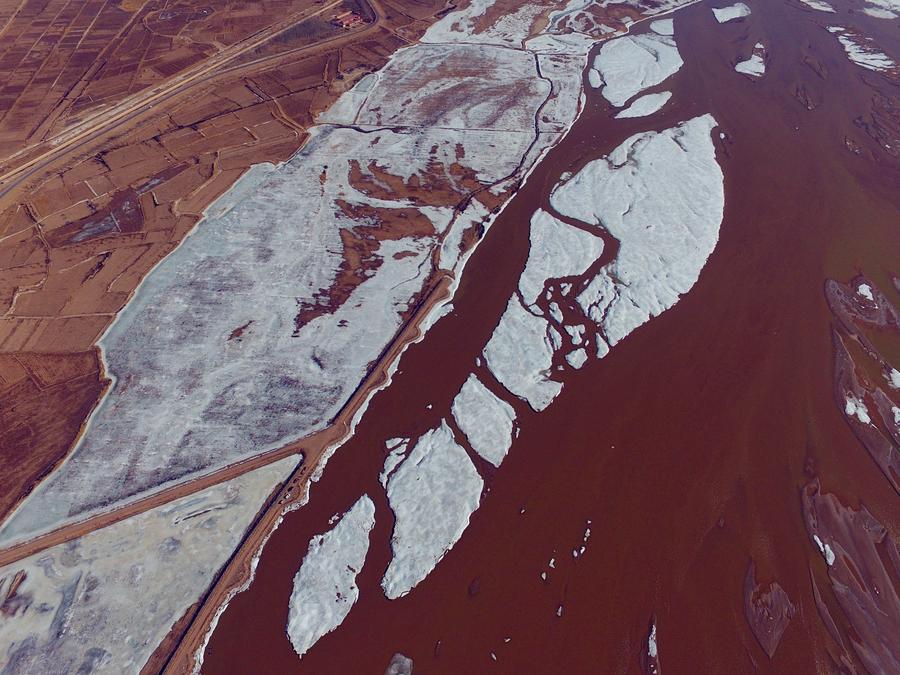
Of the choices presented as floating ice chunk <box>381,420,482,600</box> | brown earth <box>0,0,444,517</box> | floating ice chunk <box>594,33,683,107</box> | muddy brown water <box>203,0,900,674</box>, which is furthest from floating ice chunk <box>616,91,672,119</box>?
floating ice chunk <box>381,420,482,600</box>

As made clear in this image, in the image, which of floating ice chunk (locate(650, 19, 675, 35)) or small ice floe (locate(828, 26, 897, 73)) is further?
floating ice chunk (locate(650, 19, 675, 35))

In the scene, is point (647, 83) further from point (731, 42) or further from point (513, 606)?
point (513, 606)

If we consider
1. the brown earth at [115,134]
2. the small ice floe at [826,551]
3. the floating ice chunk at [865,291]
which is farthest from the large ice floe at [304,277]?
the floating ice chunk at [865,291]

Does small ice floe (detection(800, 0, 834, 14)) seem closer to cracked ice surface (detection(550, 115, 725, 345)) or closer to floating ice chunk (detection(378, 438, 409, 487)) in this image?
cracked ice surface (detection(550, 115, 725, 345))

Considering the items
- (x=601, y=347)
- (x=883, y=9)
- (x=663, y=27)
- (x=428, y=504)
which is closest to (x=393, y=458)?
(x=428, y=504)

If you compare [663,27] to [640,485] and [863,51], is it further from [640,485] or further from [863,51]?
[640,485]

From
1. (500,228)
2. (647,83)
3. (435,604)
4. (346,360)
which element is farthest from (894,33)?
(435,604)

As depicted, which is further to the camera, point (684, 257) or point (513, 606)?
point (684, 257)
